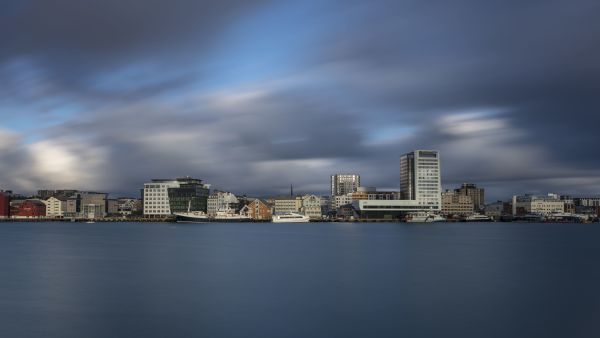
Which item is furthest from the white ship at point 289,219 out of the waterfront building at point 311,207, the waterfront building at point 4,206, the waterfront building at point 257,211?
the waterfront building at point 4,206

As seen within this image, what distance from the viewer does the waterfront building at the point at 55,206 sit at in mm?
183750

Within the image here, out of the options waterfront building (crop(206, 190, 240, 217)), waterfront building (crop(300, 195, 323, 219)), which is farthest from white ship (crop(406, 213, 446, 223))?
waterfront building (crop(206, 190, 240, 217))

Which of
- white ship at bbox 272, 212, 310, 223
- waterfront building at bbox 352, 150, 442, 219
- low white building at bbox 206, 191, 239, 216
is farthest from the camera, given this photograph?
low white building at bbox 206, 191, 239, 216

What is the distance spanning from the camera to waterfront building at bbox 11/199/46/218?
174 meters

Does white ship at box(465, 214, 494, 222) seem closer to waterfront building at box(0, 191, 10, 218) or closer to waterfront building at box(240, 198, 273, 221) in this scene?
waterfront building at box(240, 198, 273, 221)

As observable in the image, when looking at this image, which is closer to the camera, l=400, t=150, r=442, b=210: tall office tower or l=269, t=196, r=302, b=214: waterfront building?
l=400, t=150, r=442, b=210: tall office tower

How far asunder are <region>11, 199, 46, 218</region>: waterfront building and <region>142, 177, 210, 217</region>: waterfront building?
35927 mm

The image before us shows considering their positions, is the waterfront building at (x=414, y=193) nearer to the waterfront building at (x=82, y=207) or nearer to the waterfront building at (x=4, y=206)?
the waterfront building at (x=82, y=207)

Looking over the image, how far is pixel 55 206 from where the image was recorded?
18600 centimetres

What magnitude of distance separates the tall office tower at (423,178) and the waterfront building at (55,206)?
116m

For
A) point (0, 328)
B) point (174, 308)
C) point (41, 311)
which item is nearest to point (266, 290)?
point (174, 308)

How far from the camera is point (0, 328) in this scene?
1756 centimetres

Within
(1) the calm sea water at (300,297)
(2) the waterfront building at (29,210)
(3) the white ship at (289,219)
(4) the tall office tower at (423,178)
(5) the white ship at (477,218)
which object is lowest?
(5) the white ship at (477,218)

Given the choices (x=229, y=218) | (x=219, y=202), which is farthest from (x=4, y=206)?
(x=229, y=218)
